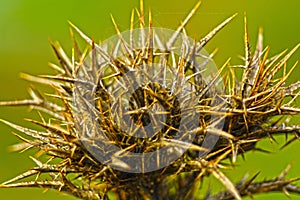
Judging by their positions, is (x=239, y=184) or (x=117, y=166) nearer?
(x=117, y=166)

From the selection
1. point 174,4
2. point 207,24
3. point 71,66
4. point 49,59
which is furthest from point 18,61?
point 71,66

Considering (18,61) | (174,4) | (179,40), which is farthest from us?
(18,61)

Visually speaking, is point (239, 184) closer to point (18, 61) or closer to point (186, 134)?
point (186, 134)

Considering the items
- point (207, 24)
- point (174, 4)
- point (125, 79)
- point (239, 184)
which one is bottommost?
point (239, 184)

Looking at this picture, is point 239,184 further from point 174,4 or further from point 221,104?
point 174,4

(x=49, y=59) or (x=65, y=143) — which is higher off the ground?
(x=49, y=59)

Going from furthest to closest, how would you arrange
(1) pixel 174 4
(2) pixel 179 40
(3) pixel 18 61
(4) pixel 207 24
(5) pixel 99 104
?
(3) pixel 18 61 < (1) pixel 174 4 < (4) pixel 207 24 < (2) pixel 179 40 < (5) pixel 99 104
